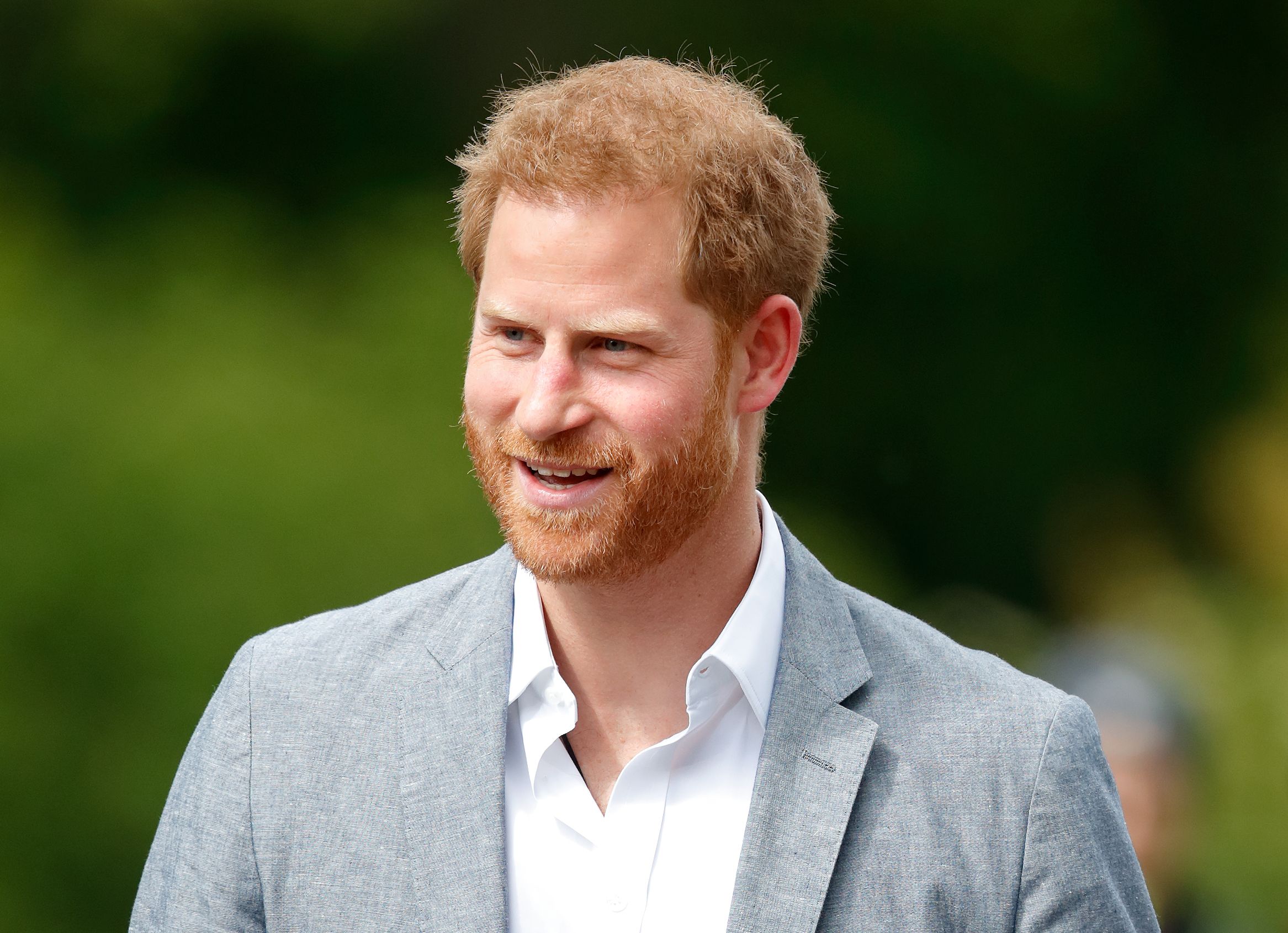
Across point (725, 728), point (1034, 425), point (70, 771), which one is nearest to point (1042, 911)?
point (725, 728)

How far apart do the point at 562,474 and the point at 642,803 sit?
18.9 inches

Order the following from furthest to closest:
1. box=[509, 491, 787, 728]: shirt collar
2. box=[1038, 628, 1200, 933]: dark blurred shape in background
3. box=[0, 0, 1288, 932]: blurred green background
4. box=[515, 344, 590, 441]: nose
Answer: box=[0, 0, 1288, 932]: blurred green background
box=[1038, 628, 1200, 933]: dark blurred shape in background
box=[509, 491, 787, 728]: shirt collar
box=[515, 344, 590, 441]: nose

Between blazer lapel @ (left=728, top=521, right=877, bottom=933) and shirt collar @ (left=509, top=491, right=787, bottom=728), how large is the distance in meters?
0.03

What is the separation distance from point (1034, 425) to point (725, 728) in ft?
16.2

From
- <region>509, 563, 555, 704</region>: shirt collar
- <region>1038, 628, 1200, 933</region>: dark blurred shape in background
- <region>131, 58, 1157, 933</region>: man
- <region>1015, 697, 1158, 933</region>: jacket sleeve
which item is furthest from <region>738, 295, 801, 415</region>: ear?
<region>1038, 628, 1200, 933</region>: dark blurred shape in background

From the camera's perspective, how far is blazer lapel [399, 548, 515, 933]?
6.33ft

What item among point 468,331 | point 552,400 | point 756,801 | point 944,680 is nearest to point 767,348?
point 552,400

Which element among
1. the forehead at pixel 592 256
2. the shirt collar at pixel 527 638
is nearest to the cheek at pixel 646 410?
the forehead at pixel 592 256

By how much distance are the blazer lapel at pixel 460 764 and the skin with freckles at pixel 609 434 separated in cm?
14

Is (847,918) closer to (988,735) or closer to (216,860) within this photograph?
(988,735)

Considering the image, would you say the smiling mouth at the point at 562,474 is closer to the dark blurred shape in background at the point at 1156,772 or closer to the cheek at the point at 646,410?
the cheek at the point at 646,410

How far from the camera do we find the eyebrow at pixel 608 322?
6.31ft

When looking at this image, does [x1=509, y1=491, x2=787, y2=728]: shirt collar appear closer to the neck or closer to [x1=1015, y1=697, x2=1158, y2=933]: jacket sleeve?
the neck

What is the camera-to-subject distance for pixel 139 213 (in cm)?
601
